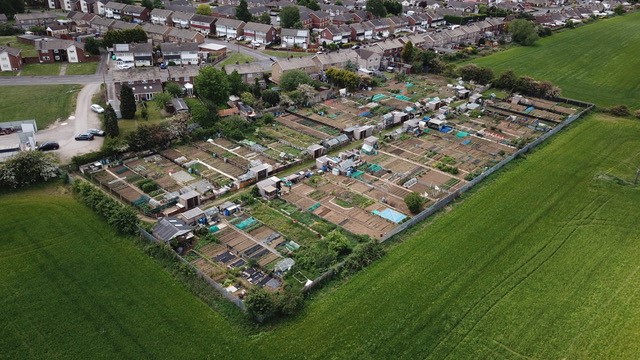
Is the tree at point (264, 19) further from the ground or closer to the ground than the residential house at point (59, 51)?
further from the ground

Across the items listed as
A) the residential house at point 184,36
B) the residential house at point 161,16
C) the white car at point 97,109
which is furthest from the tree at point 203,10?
the white car at point 97,109

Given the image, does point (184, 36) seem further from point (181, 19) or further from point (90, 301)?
point (90, 301)

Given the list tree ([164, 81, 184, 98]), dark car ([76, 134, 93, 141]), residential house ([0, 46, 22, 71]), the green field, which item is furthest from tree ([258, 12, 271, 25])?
the green field

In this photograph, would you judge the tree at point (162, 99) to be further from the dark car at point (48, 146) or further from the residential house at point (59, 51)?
the residential house at point (59, 51)

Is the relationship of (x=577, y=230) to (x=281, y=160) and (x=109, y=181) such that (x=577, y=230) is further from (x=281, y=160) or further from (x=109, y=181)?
(x=109, y=181)

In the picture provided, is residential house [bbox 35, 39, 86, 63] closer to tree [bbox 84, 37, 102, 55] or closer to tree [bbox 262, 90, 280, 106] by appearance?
tree [bbox 84, 37, 102, 55]

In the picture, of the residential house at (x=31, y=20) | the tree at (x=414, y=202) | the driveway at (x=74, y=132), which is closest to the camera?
the tree at (x=414, y=202)

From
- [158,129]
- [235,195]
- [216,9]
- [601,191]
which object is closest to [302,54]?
[216,9]
